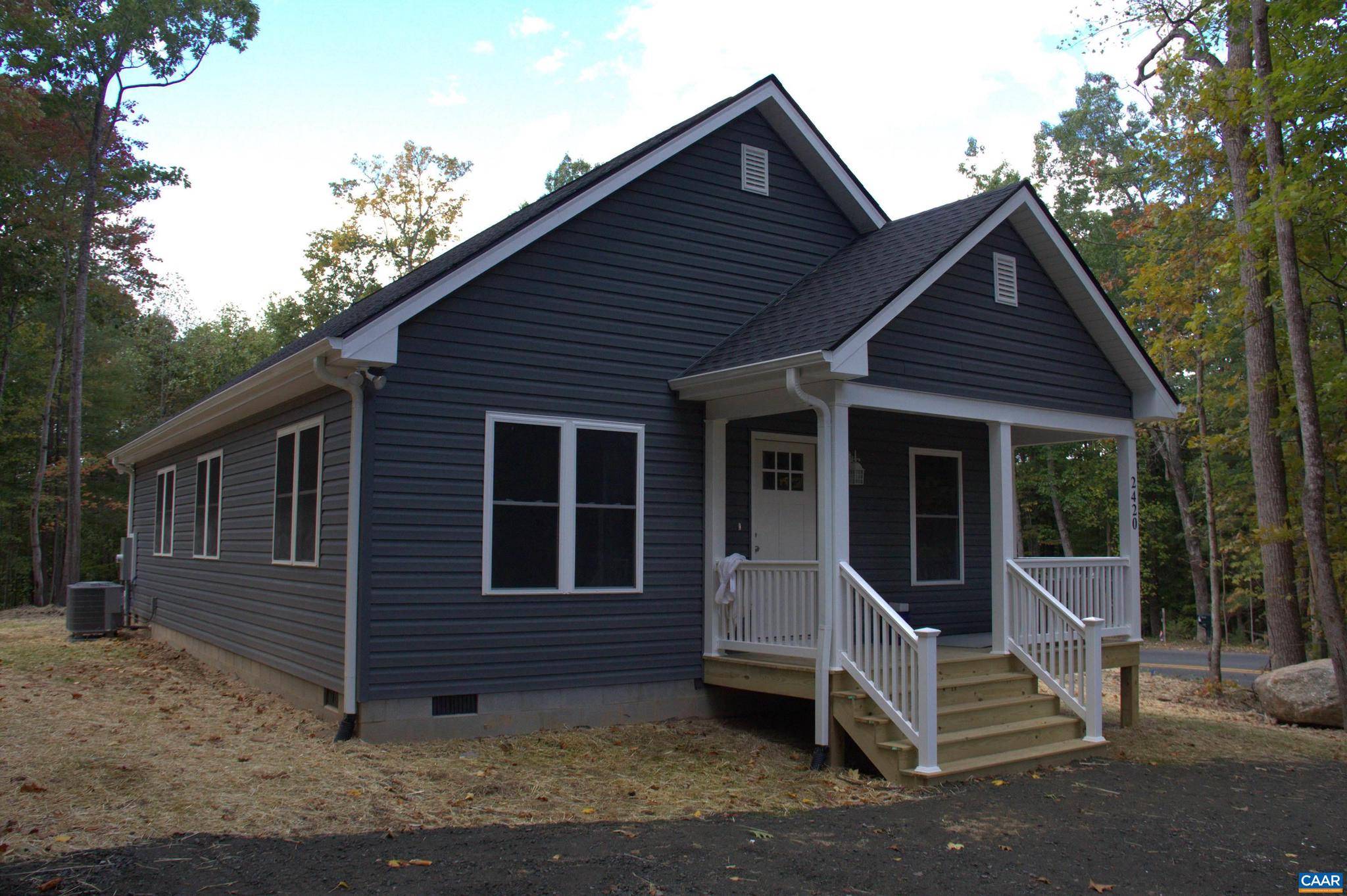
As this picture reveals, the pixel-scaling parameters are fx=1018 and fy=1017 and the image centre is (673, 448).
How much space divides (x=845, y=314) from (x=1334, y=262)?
8142mm

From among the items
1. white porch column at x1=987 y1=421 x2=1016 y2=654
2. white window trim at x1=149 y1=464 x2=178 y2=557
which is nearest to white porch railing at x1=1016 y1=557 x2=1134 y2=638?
white porch column at x1=987 y1=421 x2=1016 y2=654

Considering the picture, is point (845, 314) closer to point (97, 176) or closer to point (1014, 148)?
point (97, 176)

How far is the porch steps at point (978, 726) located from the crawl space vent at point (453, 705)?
2.98m

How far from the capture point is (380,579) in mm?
8094

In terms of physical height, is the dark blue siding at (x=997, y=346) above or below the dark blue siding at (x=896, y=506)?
above

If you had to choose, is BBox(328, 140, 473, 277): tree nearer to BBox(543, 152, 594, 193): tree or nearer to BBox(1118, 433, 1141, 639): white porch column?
BBox(543, 152, 594, 193): tree

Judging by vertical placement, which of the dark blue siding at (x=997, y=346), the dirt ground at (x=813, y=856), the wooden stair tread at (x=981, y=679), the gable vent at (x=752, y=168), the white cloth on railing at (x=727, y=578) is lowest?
the dirt ground at (x=813, y=856)

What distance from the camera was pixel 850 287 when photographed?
969 centimetres

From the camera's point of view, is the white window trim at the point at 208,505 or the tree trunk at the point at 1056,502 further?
the tree trunk at the point at 1056,502

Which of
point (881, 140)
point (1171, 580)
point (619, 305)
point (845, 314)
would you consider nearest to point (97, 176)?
point (881, 140)

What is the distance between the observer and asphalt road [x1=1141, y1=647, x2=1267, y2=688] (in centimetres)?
1639

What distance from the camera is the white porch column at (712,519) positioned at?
9617 mm

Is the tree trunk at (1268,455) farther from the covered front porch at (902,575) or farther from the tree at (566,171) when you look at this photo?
the tree at (566,171)

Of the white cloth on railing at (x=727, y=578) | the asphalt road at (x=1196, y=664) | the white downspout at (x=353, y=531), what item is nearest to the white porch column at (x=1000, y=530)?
the white cloth on railing at (x=727, y=578)
